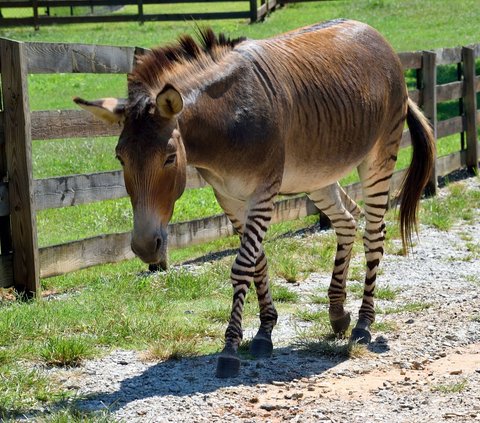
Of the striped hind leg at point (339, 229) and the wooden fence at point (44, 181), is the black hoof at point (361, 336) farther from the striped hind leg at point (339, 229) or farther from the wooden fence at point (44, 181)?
the wooden fence at point (44, 181)

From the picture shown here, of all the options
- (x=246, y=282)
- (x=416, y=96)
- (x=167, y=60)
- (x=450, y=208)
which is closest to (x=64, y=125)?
(x=167, y=60)

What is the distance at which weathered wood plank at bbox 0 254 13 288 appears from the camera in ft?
26.0

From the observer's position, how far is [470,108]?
14.4 meters

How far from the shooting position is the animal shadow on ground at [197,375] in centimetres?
557

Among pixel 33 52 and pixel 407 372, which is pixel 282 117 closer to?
pixel 407 372

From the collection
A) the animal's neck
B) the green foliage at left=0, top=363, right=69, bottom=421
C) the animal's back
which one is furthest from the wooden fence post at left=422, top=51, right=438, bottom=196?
the green foliage at left=0, top=363, right=69, bottom=421

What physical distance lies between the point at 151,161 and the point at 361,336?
2224 mm

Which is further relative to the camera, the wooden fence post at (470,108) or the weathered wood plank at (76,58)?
the wooden fence post at (470,108)

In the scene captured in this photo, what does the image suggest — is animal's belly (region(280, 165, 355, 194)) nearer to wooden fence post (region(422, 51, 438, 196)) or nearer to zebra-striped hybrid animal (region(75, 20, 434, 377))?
zebra-striped hybrid animal (region(75, 20, 434, 377))

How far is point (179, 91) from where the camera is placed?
18.8 feet

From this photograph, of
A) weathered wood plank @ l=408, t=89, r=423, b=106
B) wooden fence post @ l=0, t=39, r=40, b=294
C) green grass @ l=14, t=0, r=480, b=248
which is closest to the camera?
wooden fence post @ l=0, t=39, r=40, b=294

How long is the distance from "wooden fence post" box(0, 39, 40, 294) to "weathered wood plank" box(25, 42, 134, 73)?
0.22 m

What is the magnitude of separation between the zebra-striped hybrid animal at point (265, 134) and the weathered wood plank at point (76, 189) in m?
2.17

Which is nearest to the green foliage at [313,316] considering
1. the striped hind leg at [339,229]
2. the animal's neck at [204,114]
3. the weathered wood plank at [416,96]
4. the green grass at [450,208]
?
the striped hind leg at [339,229]
